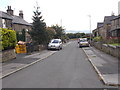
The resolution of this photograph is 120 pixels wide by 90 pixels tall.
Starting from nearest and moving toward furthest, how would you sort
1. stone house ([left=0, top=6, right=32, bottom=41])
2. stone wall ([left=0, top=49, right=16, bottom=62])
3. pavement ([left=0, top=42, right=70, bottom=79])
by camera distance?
pavement ([left=0, top=42, right=70, bottom=79]) → stone wall ([left=0, top=49, right=16, bottom=62]) → stone house ([left=0, top=6, right=32, bottom=41])

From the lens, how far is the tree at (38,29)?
2978 centimetres

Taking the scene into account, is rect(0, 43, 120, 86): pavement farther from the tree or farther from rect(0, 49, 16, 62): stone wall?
the tree

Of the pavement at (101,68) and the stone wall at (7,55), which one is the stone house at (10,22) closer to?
the stone wall at (7,55)

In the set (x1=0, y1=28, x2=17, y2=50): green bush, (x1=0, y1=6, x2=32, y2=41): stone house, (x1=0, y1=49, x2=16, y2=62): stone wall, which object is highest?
(x1=0, y1=6, x2=32, y2=41): stone house

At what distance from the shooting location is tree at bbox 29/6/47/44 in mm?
29781

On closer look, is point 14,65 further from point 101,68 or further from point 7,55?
point 101,68

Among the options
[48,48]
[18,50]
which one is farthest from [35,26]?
[18,50]

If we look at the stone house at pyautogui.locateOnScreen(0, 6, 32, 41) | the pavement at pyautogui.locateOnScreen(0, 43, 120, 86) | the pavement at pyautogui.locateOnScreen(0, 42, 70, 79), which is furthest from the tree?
the pavement at pyautogui.locateOnScreen(0, 43, 120, 86)

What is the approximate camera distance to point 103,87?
24.0 ft

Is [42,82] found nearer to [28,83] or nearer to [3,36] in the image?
[28,83]

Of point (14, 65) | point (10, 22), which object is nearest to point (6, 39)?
point (14, 65)

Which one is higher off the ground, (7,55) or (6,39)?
(6,39)

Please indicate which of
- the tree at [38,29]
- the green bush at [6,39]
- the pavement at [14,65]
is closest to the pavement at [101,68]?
the pavement at [14,65]

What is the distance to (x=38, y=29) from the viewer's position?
2975cm
